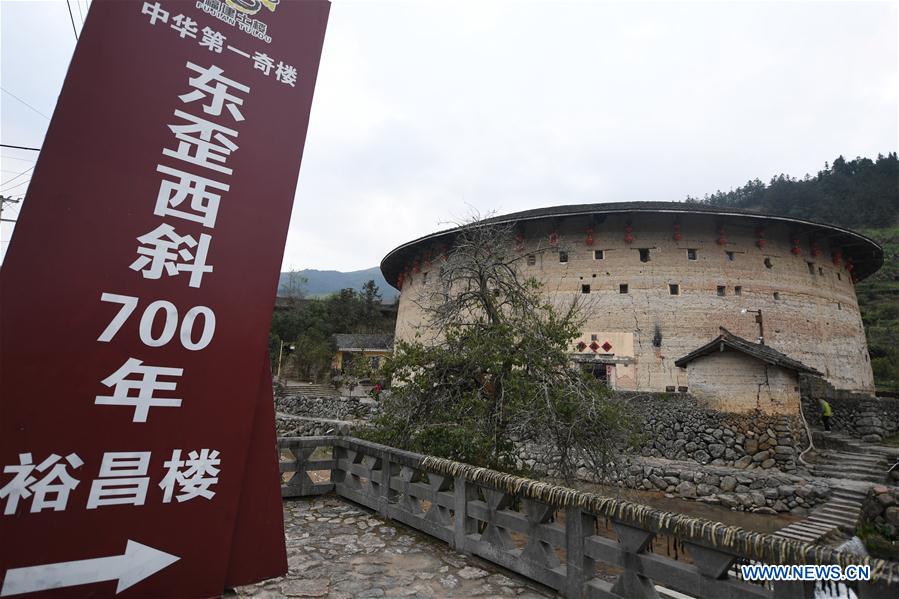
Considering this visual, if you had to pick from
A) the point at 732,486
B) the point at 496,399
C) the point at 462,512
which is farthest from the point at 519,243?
the point at 462,512

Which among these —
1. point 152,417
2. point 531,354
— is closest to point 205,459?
point 152,417

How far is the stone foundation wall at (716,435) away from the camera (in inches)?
462

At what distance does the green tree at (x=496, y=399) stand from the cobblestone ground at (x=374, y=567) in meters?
1.17

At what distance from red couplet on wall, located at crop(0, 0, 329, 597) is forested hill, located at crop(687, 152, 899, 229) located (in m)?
49.4

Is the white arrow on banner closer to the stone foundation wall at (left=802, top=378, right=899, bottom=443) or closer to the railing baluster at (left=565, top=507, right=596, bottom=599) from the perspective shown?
the railing baluster at (left=565, top=507, right=596, bottom=599)

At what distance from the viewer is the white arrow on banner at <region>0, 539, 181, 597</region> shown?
2105 mm

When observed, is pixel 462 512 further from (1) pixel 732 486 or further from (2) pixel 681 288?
(2) pixel 681 288

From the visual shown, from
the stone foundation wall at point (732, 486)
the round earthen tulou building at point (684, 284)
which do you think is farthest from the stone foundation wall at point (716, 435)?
the round earthen tulou building at point (684, 284)

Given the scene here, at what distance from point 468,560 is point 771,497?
1060cm

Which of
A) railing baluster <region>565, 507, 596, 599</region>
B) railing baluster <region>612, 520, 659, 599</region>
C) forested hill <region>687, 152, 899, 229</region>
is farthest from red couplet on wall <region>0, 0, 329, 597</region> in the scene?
forested hill <region>687, 152, 899, 229</region>

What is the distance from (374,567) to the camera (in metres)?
3.44

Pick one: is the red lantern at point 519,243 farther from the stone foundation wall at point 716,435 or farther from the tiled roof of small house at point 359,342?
the tiled roof of small house at point 359,342

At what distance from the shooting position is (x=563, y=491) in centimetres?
293

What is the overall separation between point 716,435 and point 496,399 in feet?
33.4
